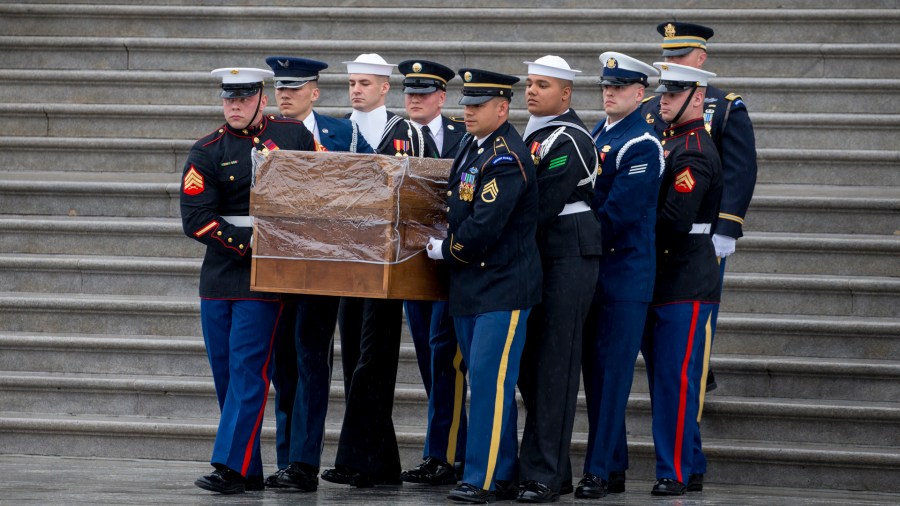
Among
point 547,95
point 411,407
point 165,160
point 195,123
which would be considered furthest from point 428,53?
point 547,95

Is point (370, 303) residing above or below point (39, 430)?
above

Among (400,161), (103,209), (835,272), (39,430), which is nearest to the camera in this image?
(400,161)

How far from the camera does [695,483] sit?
22.4 ft

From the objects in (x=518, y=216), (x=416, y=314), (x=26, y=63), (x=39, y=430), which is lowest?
(x=39, y=430)

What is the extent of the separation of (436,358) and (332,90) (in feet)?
11.1

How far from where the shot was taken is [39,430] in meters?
7.85

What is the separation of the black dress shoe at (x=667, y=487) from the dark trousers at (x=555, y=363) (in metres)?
0.54

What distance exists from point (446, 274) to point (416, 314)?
0.77 metres

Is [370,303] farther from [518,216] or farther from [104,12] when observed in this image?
[104,12]

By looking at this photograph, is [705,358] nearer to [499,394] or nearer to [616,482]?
[616,482]

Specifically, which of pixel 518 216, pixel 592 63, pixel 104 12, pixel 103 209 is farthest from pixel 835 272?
pixel 104 12

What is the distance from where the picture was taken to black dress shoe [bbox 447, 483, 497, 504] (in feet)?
19.8

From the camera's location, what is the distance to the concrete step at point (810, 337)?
783cm

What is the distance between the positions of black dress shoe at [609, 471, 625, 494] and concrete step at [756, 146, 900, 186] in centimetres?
303
